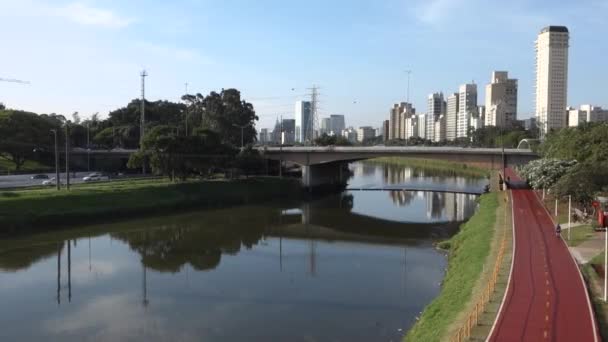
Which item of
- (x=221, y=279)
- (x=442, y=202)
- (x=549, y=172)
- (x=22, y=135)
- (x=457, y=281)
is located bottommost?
(x=221, y=279)

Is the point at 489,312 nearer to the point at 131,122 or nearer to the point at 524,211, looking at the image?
the point at 524,211

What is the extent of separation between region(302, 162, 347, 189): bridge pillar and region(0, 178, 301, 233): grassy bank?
4.33 meters

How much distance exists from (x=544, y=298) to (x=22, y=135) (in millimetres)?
78081

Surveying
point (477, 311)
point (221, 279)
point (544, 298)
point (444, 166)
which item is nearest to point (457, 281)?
point (544, 298)

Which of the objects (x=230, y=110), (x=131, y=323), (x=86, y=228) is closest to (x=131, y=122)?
(x=230, y=110)

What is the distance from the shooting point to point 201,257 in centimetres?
3691

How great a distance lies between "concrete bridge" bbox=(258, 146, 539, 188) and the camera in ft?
241

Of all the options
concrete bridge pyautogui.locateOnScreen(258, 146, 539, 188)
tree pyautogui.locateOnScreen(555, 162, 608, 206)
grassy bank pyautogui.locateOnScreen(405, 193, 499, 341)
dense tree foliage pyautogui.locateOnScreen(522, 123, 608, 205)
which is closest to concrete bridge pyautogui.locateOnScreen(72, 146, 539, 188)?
concrete bridge pyautogui.locateOnScreen(258, 146, 539, 188)

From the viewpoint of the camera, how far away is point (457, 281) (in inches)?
1011

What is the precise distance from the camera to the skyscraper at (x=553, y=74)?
177250mm

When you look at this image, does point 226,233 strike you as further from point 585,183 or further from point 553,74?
point 553,74

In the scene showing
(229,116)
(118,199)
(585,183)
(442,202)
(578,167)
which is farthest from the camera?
(229,116)

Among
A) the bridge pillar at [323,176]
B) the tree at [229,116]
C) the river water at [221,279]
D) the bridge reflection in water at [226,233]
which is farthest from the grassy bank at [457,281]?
the tree at [229,116]

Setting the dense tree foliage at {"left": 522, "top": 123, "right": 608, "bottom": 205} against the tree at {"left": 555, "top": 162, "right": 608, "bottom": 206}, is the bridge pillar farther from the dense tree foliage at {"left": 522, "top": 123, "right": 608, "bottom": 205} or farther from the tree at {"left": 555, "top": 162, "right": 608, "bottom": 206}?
Result: the tree at {"left": 555, "top": 162, "right": 608, "bottom": 206}
